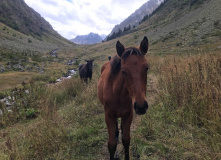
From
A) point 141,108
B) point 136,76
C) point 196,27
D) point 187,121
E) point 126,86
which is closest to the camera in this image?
point 141,108

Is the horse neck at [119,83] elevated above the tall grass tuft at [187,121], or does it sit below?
above

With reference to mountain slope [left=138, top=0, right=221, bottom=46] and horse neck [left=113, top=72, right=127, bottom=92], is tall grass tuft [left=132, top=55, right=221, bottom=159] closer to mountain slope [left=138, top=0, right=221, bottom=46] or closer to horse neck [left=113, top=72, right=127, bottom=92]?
horse neck [left=113, top=72, right=127, bottom=92]

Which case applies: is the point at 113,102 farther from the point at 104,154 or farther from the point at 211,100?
the point at 211,100

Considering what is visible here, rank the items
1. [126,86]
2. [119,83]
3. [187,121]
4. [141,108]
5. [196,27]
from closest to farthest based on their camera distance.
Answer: [141,108] → [126,86] → [119,83] → [187,121] → [196,27]

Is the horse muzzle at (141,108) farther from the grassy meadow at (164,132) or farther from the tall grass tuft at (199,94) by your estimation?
the tall grass tuft at (199,94)

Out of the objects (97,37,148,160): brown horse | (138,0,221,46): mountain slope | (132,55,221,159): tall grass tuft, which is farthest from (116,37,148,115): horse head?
(138,0,221,46): mountain slope

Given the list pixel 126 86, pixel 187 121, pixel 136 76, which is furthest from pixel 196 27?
pixel 136 76

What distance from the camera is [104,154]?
3396mm

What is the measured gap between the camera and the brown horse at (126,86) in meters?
1.99

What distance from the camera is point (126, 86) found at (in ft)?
7.80

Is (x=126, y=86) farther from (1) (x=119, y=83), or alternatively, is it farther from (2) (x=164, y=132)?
(2) (x=164, y=132)

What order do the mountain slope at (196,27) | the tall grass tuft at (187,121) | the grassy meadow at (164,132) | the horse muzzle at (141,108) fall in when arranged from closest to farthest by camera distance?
the horse muzzle at (141,108) → the tall grass tuft at (187,121) → the grassy meadow at (164,132) → the mountain slope at (196,27)

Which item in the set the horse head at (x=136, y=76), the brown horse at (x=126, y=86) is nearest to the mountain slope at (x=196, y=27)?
the brown horse at (x=126, y=86)

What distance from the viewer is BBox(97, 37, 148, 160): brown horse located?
1.99 metres
